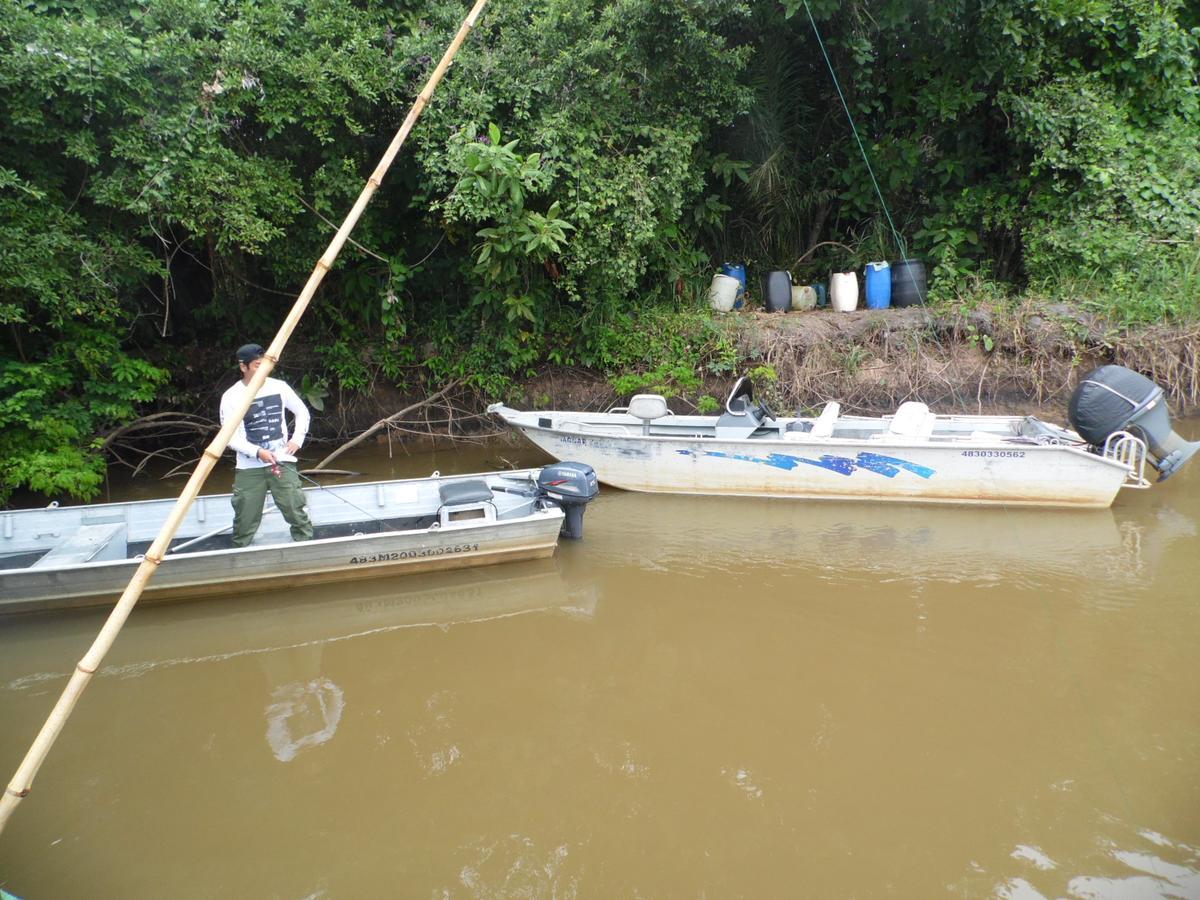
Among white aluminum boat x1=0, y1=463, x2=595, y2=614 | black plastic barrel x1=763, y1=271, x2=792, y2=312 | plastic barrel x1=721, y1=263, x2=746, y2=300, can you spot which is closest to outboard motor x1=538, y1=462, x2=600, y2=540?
white aluminum boat x1=0, y1=463, x2=595, y2=614

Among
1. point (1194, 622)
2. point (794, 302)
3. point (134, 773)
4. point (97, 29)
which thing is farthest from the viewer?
point (794, 302)

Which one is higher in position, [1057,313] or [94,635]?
[1057,313]

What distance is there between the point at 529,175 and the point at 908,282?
18.7 ft

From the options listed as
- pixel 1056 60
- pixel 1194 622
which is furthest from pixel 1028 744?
pixel 1056 60

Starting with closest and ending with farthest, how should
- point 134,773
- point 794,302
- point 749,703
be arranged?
point 134,773 < point 749,703 < point 794,302

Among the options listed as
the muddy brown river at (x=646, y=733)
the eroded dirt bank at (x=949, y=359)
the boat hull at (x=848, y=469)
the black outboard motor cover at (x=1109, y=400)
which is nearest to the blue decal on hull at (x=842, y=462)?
the boat hull at (x=848, y=469)

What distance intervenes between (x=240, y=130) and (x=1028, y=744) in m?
8.39

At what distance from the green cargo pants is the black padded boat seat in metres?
1.16

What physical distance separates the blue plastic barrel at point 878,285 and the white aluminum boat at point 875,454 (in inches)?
117

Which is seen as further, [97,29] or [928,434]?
[928,434]

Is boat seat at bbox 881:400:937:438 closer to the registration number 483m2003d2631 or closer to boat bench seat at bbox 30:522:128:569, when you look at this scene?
the registration number 483m2003d2631

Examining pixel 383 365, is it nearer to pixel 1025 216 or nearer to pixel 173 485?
pixel 173 485

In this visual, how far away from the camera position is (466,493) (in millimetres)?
6328

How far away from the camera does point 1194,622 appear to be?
489 cm
